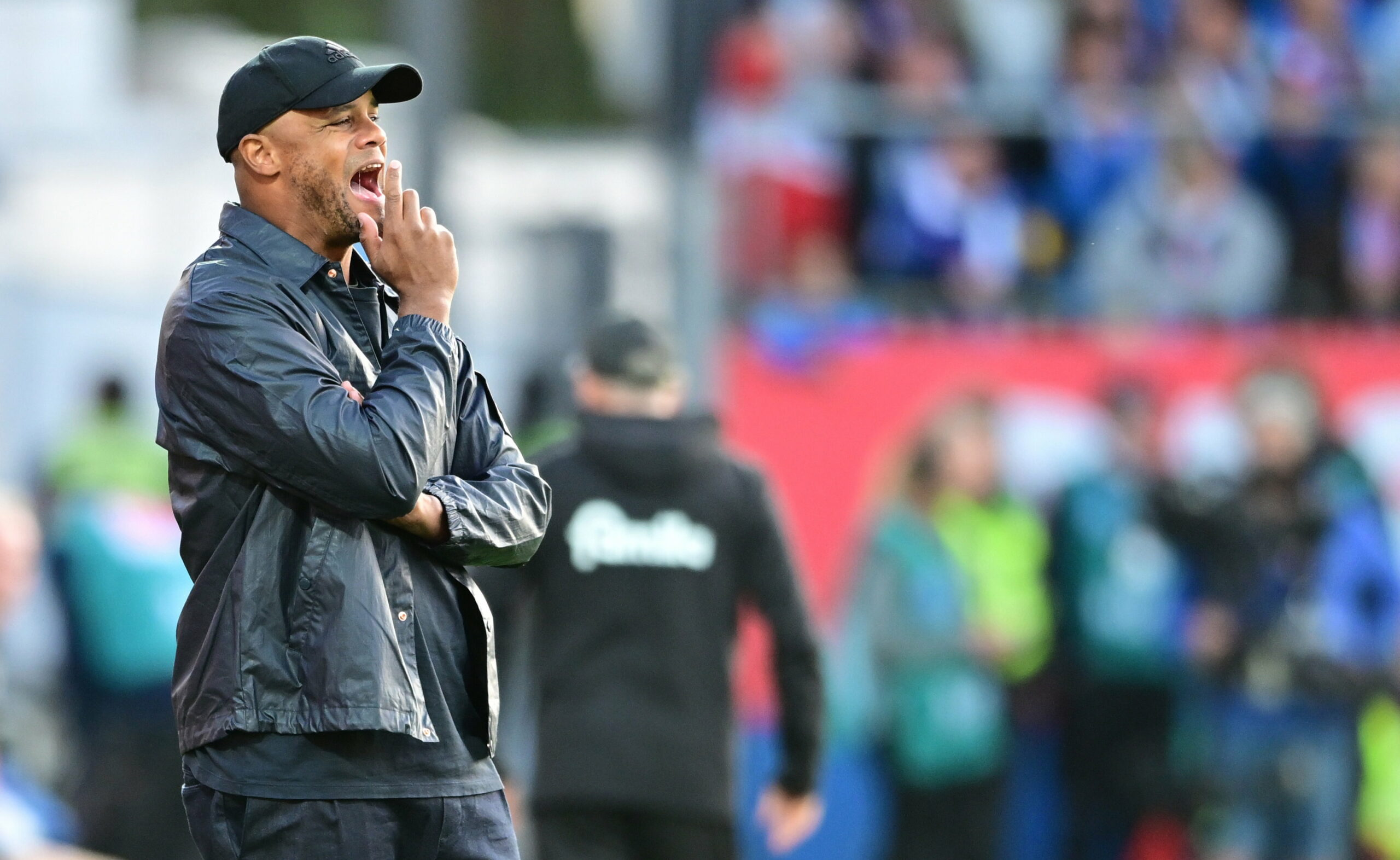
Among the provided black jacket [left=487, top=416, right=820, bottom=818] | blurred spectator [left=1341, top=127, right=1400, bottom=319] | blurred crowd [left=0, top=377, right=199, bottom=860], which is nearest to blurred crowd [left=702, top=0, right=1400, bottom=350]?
blurred spectator [left=1341, top=127, right=1400, bottom=319]

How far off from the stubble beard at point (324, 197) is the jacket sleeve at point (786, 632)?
10.0 feet

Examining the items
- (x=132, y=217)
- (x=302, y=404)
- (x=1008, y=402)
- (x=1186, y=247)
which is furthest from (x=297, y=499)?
(x=132, y=217)

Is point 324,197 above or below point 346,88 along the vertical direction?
below

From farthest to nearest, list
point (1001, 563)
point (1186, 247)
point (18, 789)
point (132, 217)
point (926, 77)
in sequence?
1. point (132, 217)
2. point (926, 77)
3. point (1186, 247)
4. point (1001, 563)
5. point (18, 789)

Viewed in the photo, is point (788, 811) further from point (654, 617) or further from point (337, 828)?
point (337, 828)

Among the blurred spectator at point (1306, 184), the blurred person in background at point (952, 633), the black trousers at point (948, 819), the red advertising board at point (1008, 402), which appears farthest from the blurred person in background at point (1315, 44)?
the black trousers at point (948, 819)

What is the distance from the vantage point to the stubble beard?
3836 mm

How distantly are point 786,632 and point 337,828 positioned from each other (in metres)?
3.28

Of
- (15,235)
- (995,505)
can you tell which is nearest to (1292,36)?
(995,505)

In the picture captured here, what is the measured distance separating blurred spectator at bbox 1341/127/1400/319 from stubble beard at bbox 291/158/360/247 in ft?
25.3

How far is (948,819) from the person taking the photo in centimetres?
→ 964

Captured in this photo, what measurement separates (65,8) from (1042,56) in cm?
1227

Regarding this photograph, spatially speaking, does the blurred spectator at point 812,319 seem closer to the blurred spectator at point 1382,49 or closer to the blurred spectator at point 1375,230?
the blurred spectator at point 1375,230

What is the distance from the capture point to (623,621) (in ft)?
21.8
